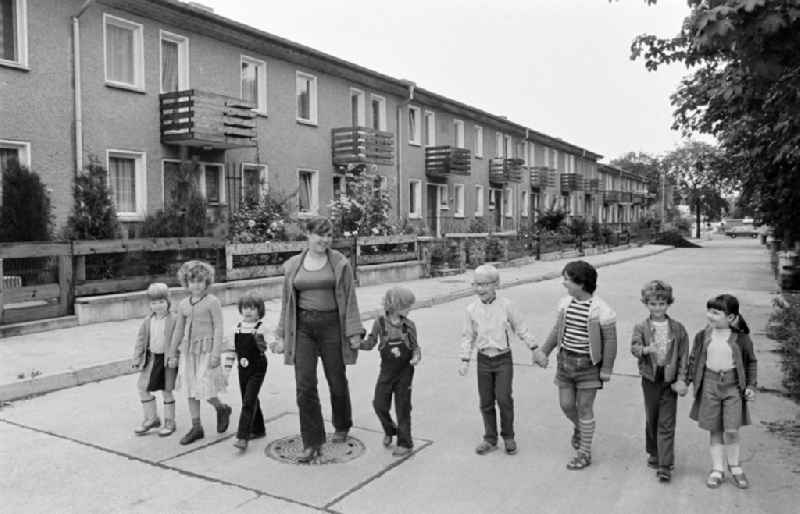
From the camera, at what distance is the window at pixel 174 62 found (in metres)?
16.5

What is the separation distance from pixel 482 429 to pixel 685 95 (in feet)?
34.6

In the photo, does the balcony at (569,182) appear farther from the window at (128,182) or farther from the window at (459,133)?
the window at (128,182)

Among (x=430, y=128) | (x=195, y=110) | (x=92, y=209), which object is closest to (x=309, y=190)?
(x=195, y=110)

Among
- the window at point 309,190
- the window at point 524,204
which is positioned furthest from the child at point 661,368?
the window at point 524,204

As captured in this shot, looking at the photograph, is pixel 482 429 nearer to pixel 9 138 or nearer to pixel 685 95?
pixel 685 95

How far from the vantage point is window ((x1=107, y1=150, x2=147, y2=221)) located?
1530 centimetres

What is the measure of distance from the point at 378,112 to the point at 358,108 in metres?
1.39

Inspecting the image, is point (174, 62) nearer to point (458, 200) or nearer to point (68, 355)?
point (68, 355)

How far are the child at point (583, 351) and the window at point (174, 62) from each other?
1405cm

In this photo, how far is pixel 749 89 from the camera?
626cm

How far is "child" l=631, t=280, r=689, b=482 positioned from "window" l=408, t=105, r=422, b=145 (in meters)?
23.7

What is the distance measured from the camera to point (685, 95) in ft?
45.1

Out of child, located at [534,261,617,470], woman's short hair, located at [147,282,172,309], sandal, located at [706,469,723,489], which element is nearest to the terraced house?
woman's short hair, located at [147,282,172,309]

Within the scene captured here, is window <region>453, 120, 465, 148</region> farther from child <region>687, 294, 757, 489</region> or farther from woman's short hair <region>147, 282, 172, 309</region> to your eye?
child <region>687, 294, 757, 489</region>
